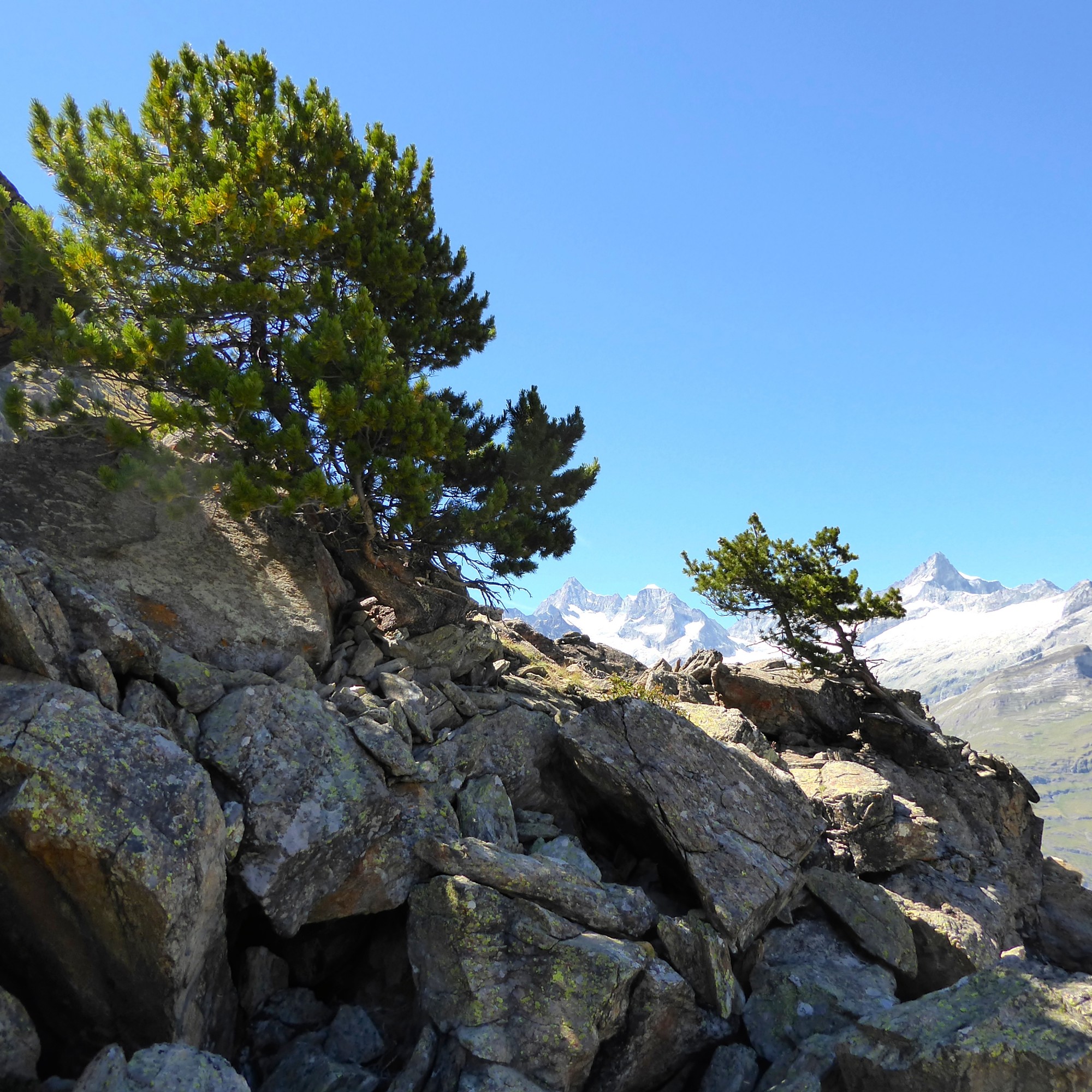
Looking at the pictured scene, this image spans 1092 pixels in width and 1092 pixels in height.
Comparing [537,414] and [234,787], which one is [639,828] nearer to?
[234,787]

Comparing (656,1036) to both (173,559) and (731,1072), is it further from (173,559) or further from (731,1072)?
(173,559)

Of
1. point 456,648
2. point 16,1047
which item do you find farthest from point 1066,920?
point 16,1047

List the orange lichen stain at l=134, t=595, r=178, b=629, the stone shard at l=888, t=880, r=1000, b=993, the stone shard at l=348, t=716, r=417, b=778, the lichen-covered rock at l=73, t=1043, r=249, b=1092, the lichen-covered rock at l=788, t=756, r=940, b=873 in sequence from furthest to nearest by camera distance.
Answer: the lichen-covered rock at l=788, t=756, r=940, b=873
the stone shard at l=888, t=880, r=1000, b=993
the orange lichen stain at l=134, t=595, r=178, b=629
the stone shard at l=348, t=716, r=417, b=778
the lichen-covered rock at l=73, t=1043, r=249, b=1092

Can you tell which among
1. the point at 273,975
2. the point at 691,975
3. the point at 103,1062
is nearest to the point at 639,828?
the point at 691,975

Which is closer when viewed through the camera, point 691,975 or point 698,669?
point 691,975

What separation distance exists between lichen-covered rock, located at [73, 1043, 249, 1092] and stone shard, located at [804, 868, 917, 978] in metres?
13.4

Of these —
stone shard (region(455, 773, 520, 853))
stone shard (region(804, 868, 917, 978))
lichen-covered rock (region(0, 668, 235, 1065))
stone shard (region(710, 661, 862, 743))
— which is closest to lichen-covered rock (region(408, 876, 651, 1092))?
stone shard (region(455, 773, 520, 853))

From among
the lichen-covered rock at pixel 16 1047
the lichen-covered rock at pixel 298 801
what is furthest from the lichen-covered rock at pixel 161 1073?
the lichen-covered rock at pixel 298 801

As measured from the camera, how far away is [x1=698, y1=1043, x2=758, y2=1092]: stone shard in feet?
38.5

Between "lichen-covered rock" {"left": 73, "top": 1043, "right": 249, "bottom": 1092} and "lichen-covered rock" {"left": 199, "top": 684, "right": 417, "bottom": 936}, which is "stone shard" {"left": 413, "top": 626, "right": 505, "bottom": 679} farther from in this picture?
"lichen-covered rock" {"left": 73, "top": 1043, "right": 249, "bottom": 1092}

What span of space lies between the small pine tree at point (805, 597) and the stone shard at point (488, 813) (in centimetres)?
1975

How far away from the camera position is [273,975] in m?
11.7

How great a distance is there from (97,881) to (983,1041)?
1271 cm

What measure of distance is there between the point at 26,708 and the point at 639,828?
12.6 metres
